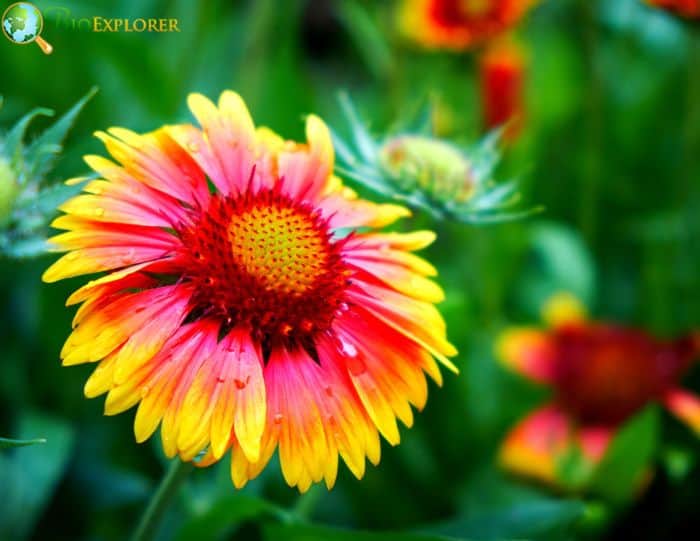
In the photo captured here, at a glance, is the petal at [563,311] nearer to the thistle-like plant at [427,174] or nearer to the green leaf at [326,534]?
the thistle-like plant at [427,174]

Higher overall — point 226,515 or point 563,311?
point 226,515

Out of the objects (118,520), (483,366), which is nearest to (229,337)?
(118,520)

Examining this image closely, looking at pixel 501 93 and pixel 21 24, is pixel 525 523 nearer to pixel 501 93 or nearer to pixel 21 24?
pixel 21 24

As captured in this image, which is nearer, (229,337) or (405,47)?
(229,337)

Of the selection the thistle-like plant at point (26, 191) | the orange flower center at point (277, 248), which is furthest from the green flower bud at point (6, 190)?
the orange flower center at point (277, 248)

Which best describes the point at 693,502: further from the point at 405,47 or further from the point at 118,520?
the point at 405,47

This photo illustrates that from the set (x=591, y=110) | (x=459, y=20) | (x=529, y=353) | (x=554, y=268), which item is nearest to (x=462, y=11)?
(x=459, y=20)

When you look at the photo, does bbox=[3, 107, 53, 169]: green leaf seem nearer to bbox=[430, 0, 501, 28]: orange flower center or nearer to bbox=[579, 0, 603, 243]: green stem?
bbox=[579, 0, 603, 243]: green stem
